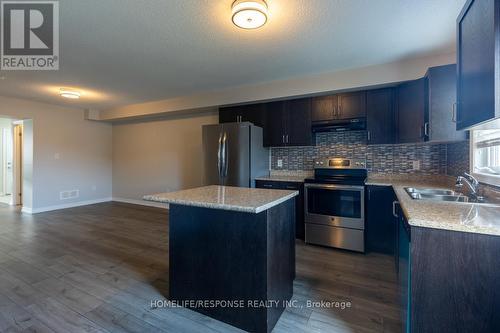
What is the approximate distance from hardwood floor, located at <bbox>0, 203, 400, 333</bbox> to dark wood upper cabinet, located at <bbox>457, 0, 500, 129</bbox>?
1.50 metres

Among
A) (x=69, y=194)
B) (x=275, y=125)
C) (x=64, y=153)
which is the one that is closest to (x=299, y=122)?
(x=275, y=125)

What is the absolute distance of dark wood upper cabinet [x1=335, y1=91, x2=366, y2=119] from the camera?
323cm

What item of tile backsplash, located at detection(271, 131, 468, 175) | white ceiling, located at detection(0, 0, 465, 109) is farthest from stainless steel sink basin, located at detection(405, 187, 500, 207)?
white ceiling, located at detection(0, 0, 465, 109)

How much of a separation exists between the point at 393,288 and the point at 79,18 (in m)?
3.71

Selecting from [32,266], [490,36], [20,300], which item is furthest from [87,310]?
[490,36]

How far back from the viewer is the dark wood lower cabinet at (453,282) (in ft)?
3.51

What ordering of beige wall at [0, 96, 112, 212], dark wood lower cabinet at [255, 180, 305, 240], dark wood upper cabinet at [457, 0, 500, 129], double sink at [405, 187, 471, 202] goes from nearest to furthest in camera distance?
dark wood upper cabinet at [457, 0, 500, 129] → double sink at [405, 187, 471, 202] → dark wood lower cabinet at [255, 180, 305, 240] → beige wall at [0, 96, 112, 212]

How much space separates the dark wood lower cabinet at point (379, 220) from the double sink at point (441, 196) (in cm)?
54

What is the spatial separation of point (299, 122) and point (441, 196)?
2090mm

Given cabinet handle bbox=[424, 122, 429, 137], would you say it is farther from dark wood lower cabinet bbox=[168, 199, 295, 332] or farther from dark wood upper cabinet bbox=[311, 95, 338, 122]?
dark wood lower cabinet bbox=[168, 199, 295, 332]

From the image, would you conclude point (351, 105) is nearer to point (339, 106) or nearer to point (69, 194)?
point (339, 106)

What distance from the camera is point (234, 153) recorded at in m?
3.63

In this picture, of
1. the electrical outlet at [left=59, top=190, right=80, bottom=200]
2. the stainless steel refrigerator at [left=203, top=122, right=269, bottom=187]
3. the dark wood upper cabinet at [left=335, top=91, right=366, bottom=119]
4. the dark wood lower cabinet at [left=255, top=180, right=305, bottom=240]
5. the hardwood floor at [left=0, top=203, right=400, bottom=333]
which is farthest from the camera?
the electrical outlet at [left=59, top=190, right=80, bottom=200]

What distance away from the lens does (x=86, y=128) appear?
5.93 metres
